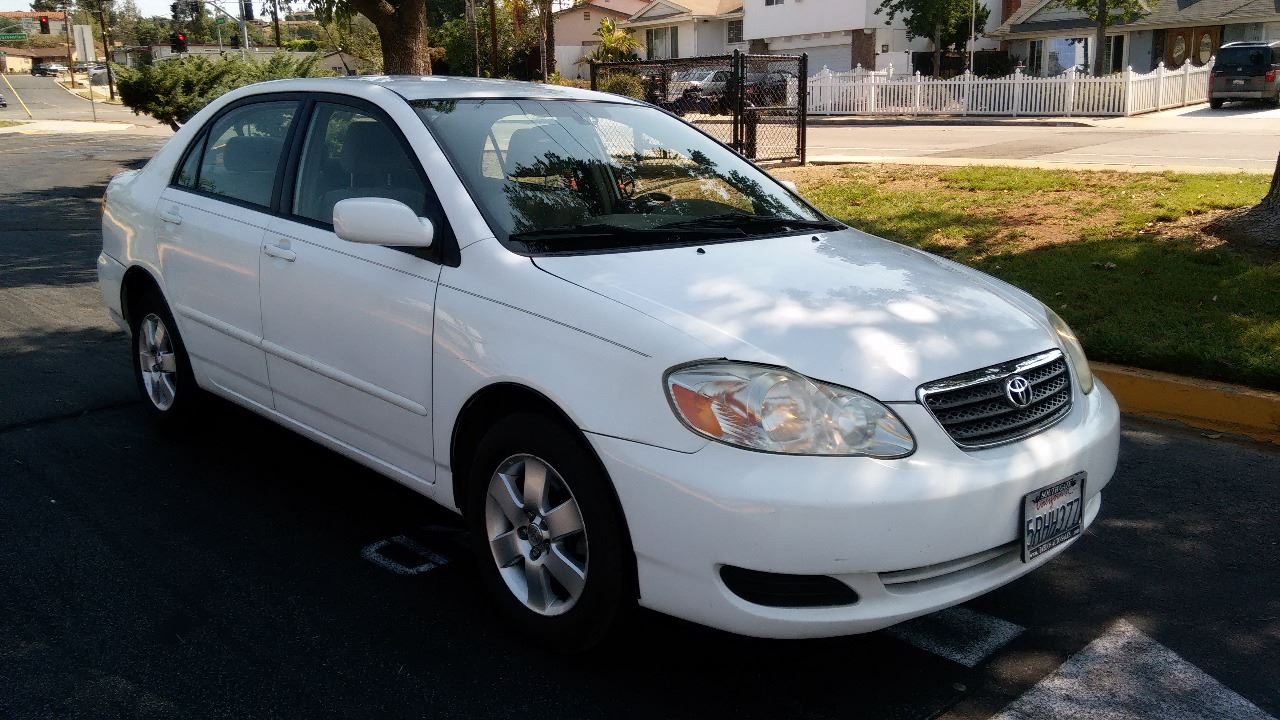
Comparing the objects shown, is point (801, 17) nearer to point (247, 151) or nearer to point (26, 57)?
point (247, 151)

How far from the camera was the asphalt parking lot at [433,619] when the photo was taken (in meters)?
3.14

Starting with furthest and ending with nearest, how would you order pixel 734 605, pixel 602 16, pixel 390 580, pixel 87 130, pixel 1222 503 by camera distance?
pixel 602 16 → pixel 87 130 → pixel 1222 503 → pixel 390 580 → pixel 734 605

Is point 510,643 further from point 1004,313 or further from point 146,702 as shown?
point 1004,313

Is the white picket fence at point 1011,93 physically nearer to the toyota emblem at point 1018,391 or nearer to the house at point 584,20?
the toyota emblem at point 1018,391

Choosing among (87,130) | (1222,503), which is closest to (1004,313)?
(1222,503)

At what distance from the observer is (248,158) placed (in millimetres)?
4777

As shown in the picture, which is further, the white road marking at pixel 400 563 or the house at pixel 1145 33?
the house at pixel 1145 33

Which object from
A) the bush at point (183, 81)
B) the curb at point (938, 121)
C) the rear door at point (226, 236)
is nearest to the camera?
the rear door at point (226, 236)

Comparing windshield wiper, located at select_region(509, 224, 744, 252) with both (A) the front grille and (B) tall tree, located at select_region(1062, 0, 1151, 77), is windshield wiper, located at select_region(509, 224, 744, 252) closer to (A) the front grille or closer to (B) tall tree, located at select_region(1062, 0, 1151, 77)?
(A) the front grille

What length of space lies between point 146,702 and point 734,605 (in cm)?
166

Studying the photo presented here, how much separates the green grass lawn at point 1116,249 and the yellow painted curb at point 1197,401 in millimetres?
182

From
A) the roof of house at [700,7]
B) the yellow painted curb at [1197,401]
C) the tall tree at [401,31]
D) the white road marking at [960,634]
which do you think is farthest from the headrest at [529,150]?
the roof of house at [700,7]

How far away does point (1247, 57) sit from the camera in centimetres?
2862

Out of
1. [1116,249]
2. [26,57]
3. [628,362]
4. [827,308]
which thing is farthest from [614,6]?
[26,57]
